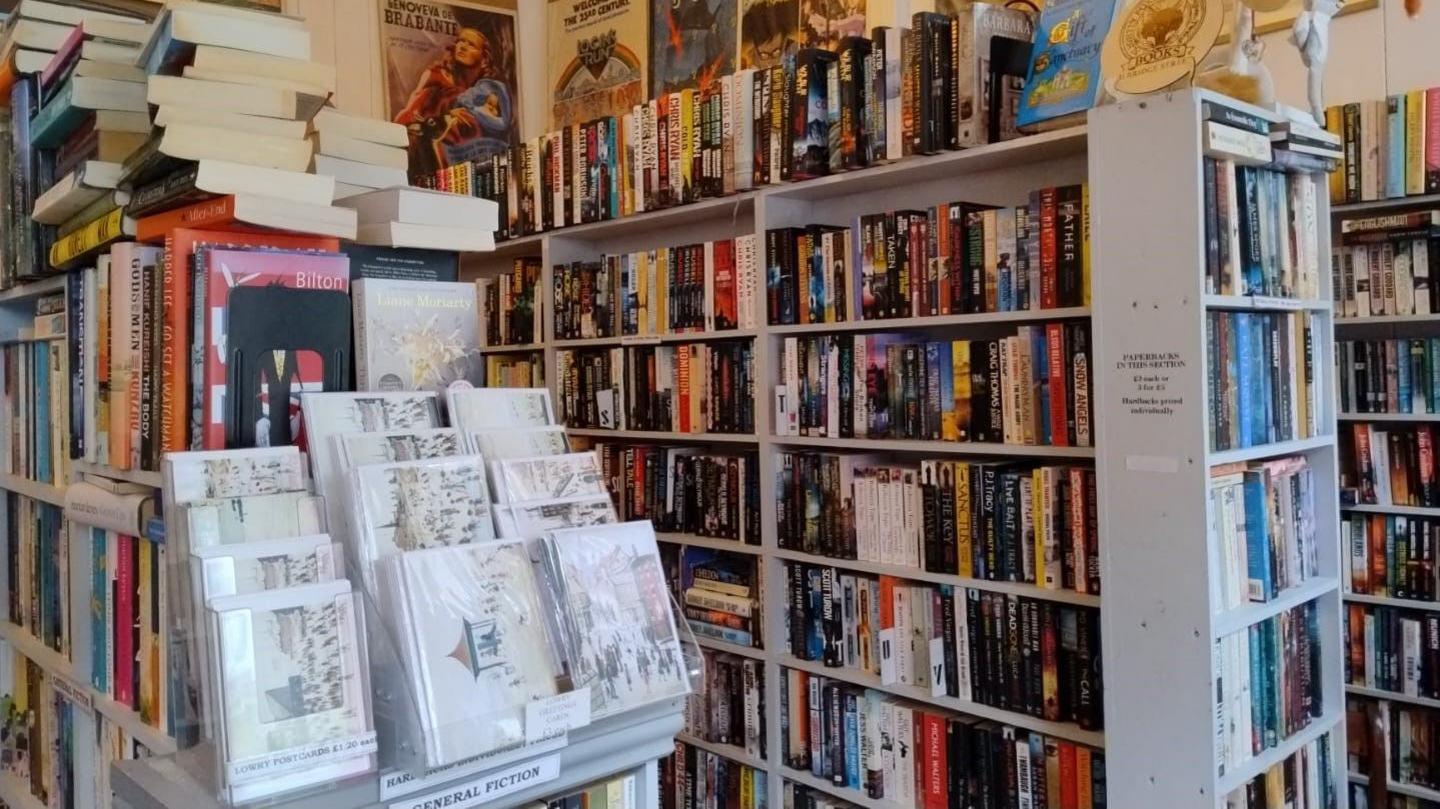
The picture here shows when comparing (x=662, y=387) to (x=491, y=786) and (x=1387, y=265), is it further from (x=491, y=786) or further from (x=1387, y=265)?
(x=1387, y=265)

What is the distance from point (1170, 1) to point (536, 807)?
5.53 feet

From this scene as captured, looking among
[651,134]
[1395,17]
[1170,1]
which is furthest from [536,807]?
[1395,17]

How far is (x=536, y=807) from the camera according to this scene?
1.16 meters

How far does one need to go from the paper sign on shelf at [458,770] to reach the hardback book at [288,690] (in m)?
0.04

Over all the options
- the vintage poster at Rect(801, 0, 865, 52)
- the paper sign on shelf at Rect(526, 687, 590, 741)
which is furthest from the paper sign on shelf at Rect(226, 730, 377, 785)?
the vintage poster at Rect(801, 0, 865, 52)

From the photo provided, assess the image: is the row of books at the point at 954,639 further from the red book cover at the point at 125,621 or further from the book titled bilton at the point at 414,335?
the red book cover at the point at 125,621

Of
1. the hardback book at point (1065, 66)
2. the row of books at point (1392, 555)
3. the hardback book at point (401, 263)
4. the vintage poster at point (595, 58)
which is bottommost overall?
the row of books at point (1392, 555)

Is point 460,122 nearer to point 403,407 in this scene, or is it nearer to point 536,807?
point 403,407

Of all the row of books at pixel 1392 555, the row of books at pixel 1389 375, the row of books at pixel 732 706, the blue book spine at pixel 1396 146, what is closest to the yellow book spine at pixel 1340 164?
the blue book spine at pixel 1396 146

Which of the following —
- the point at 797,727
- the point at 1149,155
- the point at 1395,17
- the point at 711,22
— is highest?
the point at 711,22

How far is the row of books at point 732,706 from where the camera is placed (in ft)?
8.53

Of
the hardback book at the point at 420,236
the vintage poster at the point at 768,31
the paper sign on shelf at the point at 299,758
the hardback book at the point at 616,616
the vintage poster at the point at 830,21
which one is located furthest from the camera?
the vintage poster at the point at 768,31

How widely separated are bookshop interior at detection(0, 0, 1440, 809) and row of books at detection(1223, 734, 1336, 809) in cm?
1

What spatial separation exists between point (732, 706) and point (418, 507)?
1.71 meters
